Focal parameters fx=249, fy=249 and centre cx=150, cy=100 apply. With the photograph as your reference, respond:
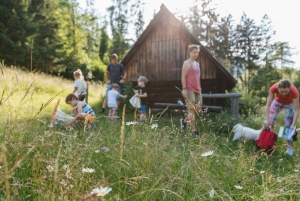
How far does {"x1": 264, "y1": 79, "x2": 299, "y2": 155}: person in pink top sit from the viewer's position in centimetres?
439

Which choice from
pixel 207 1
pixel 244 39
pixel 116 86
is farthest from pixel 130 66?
pixel 244 39

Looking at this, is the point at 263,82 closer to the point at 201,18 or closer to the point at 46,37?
the point at 201,18

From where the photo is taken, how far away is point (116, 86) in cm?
793

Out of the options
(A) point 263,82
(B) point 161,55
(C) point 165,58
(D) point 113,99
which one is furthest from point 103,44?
(D) point 113,99

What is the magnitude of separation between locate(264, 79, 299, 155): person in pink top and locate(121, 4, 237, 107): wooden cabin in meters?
5.98

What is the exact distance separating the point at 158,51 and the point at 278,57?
86.1 ft

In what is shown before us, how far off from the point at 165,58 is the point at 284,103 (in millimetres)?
7376

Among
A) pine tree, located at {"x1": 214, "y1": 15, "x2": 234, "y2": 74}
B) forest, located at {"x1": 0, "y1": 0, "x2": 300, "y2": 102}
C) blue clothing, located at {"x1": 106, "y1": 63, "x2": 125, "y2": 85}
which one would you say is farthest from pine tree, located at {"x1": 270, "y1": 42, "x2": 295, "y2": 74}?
blue clothing, located at {"x1": 106, "y1": 63, "x2": 125, "y2": 85}

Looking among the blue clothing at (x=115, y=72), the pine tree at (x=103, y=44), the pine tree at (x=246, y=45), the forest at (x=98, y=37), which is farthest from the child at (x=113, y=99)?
the pine tree at (x=103, y=44)

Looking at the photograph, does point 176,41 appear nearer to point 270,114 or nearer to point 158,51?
point 158,51

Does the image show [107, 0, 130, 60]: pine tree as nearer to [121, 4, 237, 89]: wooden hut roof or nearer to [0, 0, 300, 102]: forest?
[0, 0, 300, 102]: forest

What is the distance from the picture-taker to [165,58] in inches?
459

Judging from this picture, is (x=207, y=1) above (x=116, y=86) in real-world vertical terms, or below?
above

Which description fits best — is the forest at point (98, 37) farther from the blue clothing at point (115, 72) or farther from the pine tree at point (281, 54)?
the blue clothing at point (115, 72)
